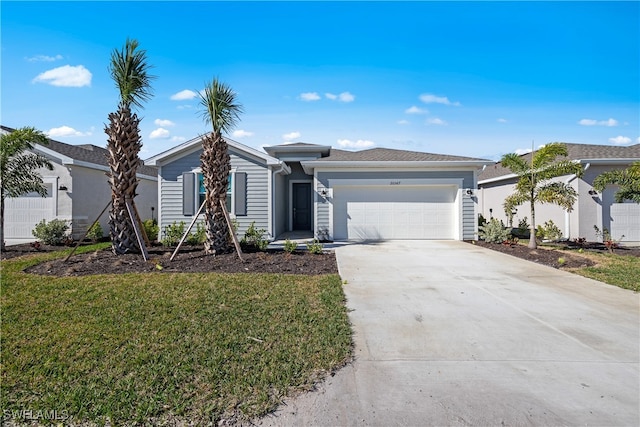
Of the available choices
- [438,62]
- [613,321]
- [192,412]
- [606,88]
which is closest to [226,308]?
[192,412]

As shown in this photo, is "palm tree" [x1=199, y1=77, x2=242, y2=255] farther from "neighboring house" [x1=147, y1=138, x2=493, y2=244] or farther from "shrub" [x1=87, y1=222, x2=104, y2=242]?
"shrub" [x1=87, y1=222, x2=104, y2=242]

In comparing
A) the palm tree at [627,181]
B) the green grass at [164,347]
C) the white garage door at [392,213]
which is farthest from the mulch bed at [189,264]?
the palm tree at [627,181]

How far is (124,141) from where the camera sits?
812cm

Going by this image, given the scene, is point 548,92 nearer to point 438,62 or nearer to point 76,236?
point 438,62

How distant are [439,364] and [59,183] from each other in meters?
13.9

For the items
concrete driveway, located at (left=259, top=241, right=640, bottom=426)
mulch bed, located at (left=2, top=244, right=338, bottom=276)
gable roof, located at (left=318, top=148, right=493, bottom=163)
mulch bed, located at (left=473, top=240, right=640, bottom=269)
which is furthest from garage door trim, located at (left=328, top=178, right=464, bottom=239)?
concrete driveway, located at (left=259, top=241, right=640, bottom=426)

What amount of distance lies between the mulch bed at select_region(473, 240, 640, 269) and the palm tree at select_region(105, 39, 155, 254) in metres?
10.6

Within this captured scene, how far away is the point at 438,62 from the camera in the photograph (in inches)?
444

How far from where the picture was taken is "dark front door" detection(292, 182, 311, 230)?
16.2 m

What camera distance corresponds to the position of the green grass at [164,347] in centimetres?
243

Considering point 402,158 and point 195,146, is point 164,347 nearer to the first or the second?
point 195,146

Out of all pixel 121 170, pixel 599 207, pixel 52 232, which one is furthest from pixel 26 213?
pixel 599 207

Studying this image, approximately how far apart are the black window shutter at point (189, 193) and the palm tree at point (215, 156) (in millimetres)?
3890

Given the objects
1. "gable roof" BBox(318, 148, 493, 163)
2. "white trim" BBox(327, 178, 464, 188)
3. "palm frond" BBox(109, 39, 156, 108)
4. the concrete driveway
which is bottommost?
the concrete driveway
